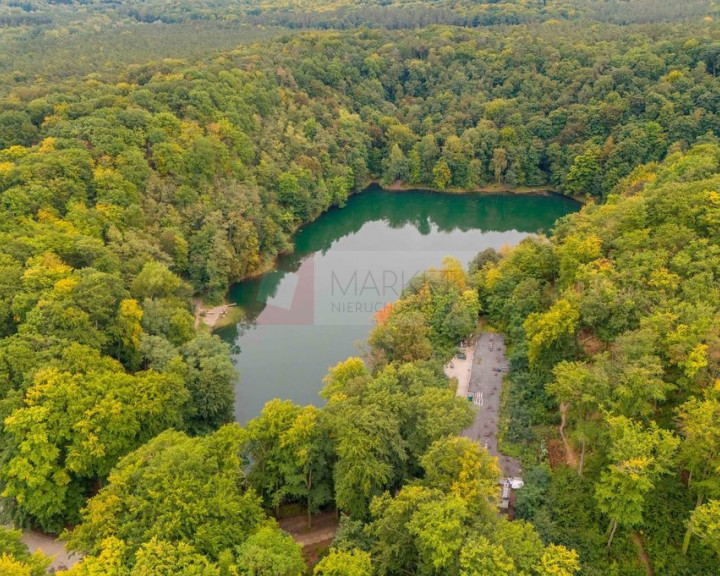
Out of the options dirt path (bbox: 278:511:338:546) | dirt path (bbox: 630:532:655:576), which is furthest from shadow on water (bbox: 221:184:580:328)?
dirt path (bbox: 630:532:655:576)

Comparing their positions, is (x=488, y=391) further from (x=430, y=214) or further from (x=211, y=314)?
(x=430, y=214)

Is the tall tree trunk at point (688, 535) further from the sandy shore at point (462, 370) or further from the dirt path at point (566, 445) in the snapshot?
the sandy shore at point (462, 370)

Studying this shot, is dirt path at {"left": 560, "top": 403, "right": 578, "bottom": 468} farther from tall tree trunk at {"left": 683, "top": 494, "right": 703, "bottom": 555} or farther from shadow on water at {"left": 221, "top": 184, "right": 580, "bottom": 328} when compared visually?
shadow on water at {"left": 221, "top": 184, "right": 580, "bottom": 328}

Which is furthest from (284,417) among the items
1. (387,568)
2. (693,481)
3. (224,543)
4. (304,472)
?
(693,481)

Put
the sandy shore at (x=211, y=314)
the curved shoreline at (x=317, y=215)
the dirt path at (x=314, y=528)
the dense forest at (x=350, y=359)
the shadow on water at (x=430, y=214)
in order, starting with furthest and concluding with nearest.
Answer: the shadow on water at (x=430, y=214) < the curved shoreline at (x=317, y=215) < the sandy shore at (x=211, y=314) < the dirt path at (x=314, y=528) < the dense forest at (x=350, y=359)

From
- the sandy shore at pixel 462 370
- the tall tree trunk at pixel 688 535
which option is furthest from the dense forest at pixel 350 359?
the sandy shore at pixel 462 370
